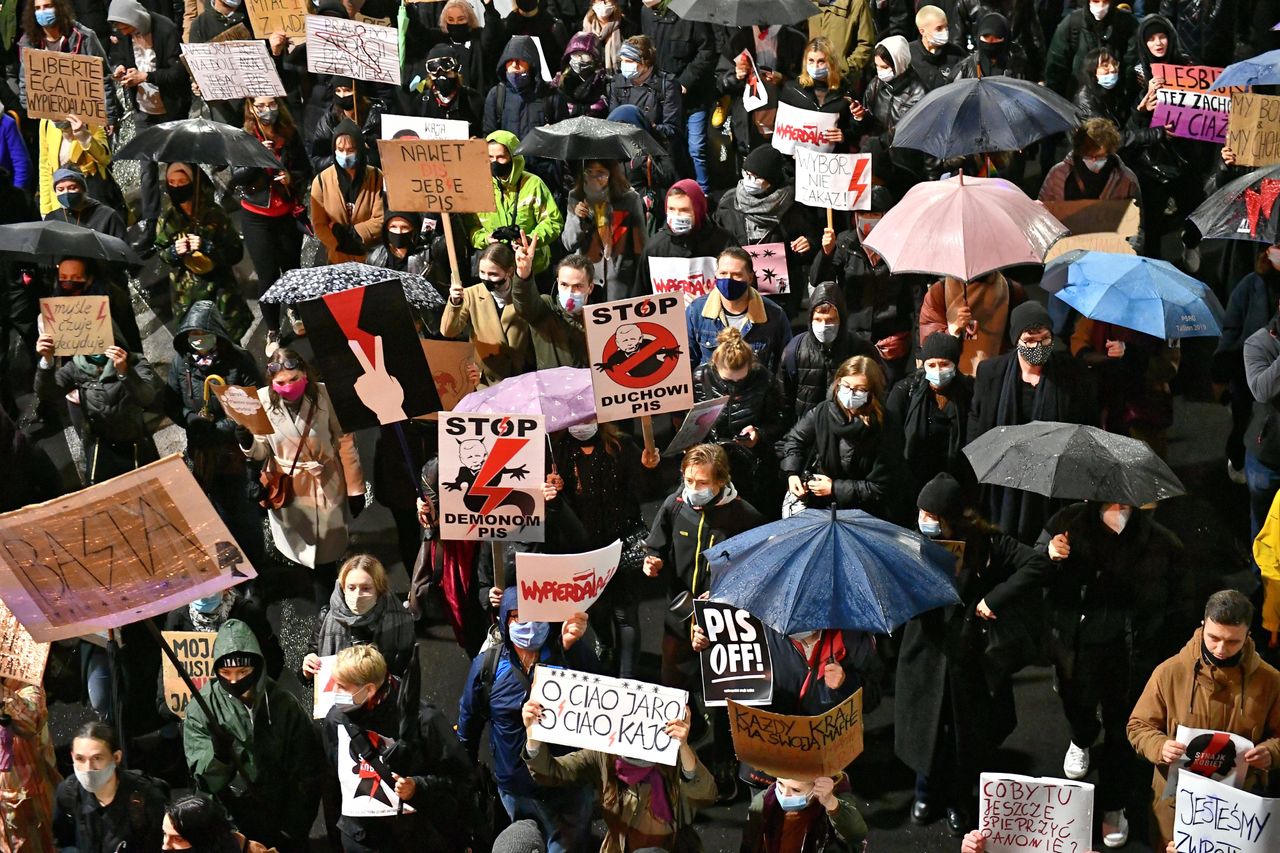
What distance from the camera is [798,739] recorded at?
7453 mm

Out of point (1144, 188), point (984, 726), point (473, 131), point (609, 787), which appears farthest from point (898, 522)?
point (473, 131)

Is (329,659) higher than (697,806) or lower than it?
higher

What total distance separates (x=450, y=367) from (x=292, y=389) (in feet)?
2.75

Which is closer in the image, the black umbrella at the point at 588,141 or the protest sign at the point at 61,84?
the black umbrella at the point at 588,141

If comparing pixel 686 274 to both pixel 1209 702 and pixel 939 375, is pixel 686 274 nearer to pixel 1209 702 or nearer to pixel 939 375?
pixel 939 375

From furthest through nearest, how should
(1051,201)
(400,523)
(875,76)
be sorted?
1. (875,76)
2. (1051,201)
3. (400,523)

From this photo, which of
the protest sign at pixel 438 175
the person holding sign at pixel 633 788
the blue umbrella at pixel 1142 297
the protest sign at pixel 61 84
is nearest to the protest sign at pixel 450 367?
the protest sign at pixel 438 175

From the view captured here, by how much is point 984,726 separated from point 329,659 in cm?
297

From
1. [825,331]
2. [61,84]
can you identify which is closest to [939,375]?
[825,331]

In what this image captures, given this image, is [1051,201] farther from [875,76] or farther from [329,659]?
[329,659]

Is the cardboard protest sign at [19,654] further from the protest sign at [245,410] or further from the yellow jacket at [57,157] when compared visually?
the yellow jacket at [57,157]

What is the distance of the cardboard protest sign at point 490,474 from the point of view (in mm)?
8906

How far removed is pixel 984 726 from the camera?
29.0ft

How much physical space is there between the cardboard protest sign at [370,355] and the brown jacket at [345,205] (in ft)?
9.96
